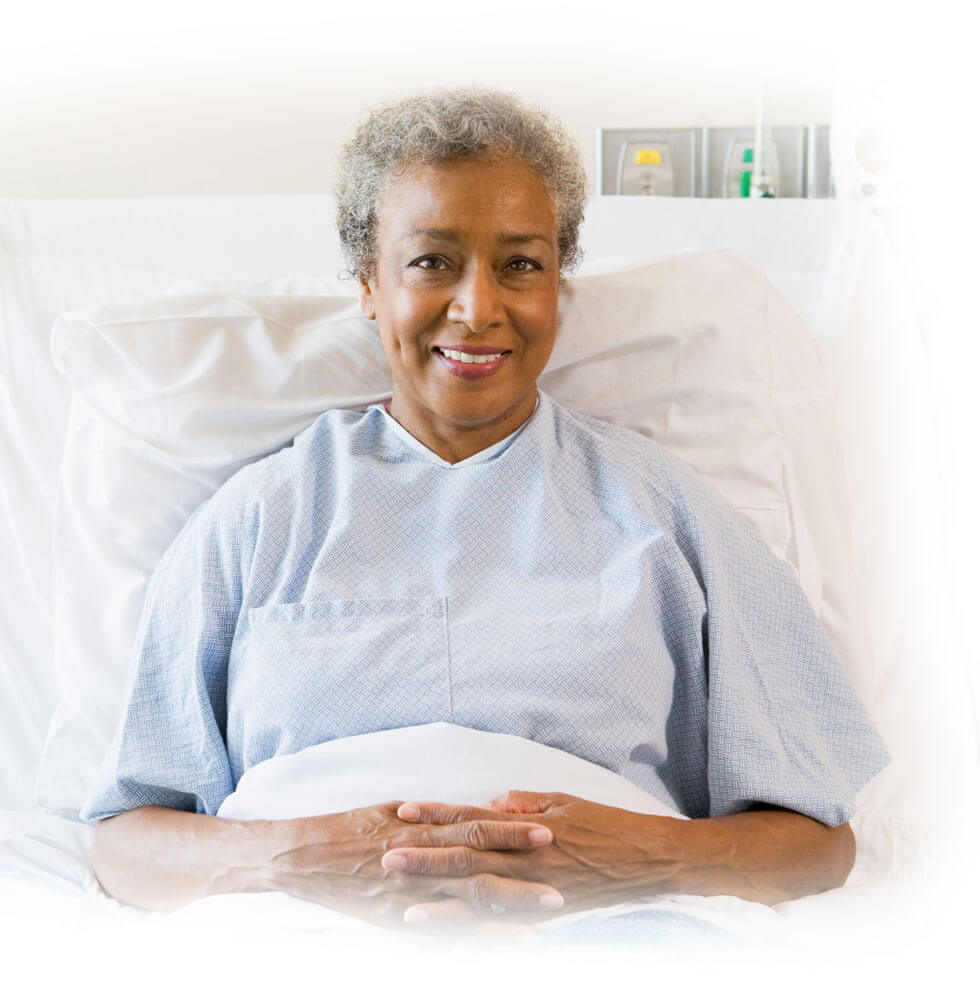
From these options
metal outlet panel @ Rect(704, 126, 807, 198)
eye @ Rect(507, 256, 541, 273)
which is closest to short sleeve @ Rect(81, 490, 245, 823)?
eye @ Rect(507, 256, 541, 273)

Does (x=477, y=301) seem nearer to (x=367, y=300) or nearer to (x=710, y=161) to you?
(x=367, y=300)

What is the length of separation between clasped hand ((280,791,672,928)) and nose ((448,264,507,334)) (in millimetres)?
505

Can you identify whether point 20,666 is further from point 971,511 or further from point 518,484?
point 971,511

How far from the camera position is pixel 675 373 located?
4.96 ft

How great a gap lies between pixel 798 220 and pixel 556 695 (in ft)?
3.25

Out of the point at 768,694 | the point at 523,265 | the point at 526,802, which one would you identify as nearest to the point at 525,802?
the point at 526,802

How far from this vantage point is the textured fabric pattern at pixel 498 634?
1.14 meters

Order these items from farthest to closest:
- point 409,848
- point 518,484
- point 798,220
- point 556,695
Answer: point 798,220, point 518,484, point 556,695, point 409,848

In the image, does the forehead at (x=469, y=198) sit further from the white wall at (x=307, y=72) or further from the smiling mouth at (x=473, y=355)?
the white wall at (x=307, y=72)

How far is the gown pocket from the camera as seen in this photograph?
1139 millimetres

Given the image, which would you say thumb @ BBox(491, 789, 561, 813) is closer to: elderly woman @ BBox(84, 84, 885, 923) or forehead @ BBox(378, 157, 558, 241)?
elderly woman @ BBox(84, 84, 885, 923)

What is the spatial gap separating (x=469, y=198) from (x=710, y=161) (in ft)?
3.48

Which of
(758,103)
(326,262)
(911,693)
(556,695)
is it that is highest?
(758,103)

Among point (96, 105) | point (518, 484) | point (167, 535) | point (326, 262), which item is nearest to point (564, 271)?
point (518, 484)
